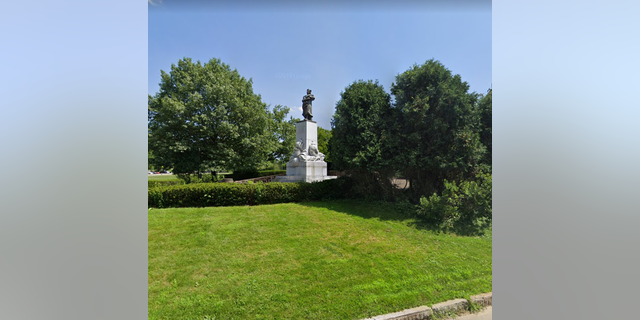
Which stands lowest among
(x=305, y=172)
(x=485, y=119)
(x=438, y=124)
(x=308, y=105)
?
(x=305, y=172)

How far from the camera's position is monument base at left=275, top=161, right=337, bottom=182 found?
27.5ft

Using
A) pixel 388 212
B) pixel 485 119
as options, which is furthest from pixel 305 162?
pixel 485 119

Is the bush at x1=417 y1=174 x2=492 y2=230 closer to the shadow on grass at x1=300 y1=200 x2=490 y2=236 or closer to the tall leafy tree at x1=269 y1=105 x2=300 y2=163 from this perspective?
the shadow on grass at x1=300 y1=200 x2=490 y2=236

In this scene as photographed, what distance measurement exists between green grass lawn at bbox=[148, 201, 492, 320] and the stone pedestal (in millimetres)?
3520

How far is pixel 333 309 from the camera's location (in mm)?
2330

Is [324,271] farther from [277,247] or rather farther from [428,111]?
[428,111]

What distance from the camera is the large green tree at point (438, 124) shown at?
19.5ft

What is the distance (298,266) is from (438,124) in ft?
16.8

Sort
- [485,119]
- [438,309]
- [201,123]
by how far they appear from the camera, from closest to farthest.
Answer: [438,309], [485,119], [201,123]

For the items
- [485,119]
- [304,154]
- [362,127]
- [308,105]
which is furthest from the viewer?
[308,105]

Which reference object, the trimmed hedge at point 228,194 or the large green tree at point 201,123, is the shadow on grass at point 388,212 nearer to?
the trimmed hedge at point 228,194

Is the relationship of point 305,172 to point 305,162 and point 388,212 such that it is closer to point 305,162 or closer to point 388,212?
point 305,162

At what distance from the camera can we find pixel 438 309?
2439 millimetres

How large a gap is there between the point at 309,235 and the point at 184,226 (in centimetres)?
231
